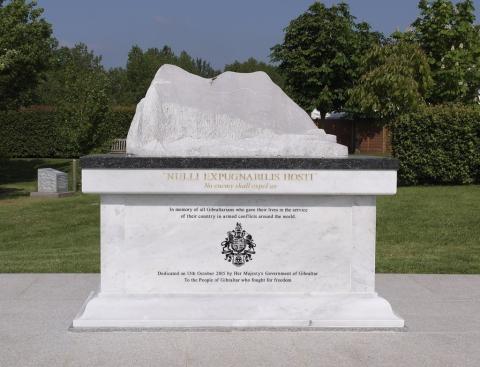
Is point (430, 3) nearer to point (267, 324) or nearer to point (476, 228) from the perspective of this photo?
point (476, 228)

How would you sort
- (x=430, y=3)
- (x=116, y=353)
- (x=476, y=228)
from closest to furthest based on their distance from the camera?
(x=116, y=353) < (x=476, y=228) < (x=430, y=3)

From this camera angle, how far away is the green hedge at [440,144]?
17594 mm

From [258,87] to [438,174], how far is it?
12.5m

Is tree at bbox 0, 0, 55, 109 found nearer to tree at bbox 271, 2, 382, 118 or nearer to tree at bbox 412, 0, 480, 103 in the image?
tree at bbox 412, 0, 480, 103

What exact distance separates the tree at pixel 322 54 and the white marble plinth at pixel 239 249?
40587mm

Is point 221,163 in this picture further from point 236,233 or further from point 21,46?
point 21,46

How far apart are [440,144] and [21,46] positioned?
49.0ft

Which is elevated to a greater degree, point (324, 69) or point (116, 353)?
point (324, 69)

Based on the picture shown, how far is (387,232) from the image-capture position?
12.0 metres

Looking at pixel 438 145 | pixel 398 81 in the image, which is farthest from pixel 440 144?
pixel 398 81

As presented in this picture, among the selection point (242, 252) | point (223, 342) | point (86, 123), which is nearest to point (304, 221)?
point (242, 252)

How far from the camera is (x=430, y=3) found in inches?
1098

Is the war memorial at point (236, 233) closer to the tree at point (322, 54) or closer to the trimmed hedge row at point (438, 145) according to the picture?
the trimmed hedge row at point (438, 145)

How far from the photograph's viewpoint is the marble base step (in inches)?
215
